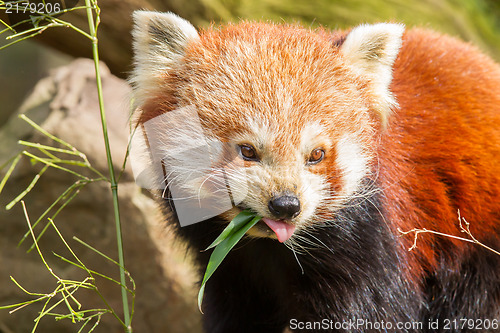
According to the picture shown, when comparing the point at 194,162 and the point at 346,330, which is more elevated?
the point at 194,162

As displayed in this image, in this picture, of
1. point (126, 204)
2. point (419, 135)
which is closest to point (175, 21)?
point (419, 135)

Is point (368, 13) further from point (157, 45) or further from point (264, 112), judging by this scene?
point (264, 112)

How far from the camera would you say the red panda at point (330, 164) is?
2.82 meters

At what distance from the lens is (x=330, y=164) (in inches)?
115

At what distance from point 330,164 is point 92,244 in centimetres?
292

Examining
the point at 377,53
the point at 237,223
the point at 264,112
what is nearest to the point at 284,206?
the point at 237,223

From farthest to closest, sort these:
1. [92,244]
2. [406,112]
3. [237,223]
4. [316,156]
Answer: [92,244]
[406,112]
[316,156]
[237,223]

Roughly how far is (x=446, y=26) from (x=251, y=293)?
3.66m

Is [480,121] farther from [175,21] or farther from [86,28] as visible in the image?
[86,28]

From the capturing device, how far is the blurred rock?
16.8 feet

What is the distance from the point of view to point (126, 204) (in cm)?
512

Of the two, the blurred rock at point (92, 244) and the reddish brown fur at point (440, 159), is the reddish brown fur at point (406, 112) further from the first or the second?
the blurred rock at point (92, 244)

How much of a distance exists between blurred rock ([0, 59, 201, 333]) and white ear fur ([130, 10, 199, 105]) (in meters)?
2.15

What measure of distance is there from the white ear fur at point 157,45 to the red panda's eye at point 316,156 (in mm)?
912
